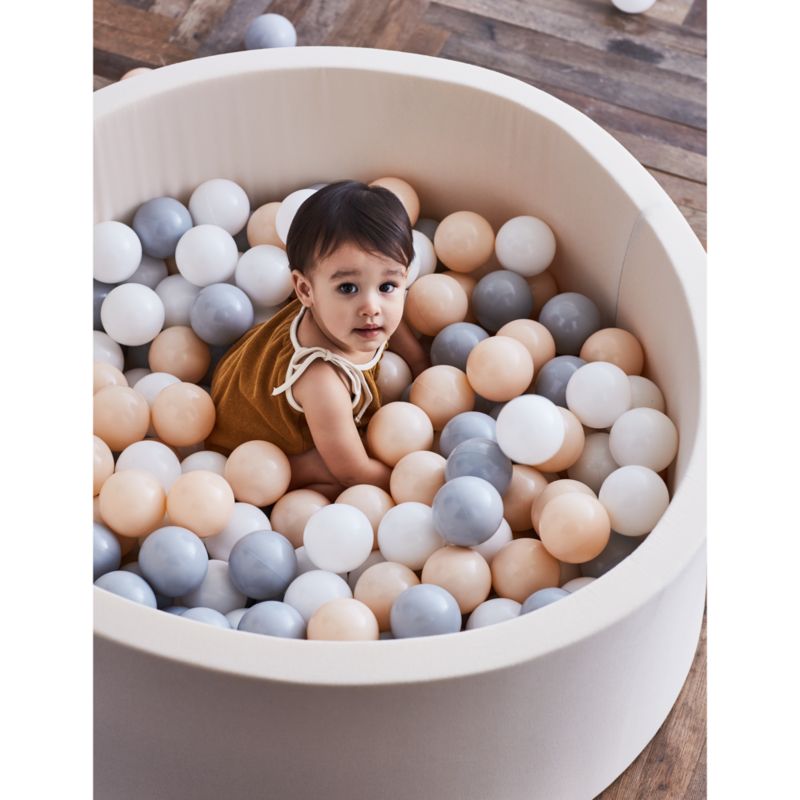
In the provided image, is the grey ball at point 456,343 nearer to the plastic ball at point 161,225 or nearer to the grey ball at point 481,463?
the grey ball at point 481,463

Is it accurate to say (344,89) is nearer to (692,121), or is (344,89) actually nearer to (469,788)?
(692,121)

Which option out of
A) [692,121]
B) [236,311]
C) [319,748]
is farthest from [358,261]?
Result: [692,121]

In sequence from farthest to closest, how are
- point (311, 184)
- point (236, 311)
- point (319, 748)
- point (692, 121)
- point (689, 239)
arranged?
point (692, 121), point (311, 184), point (236, 311), point (689, 239), point (319, 748)

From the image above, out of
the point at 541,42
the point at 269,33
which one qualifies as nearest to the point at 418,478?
the point at 269,33

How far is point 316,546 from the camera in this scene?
4.24 ft

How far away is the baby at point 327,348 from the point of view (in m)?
1.30

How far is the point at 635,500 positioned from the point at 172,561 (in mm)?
513

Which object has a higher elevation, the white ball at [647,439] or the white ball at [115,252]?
the white ball at [115,252]

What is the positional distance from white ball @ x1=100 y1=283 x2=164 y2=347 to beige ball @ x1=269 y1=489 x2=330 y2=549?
0.31 meters

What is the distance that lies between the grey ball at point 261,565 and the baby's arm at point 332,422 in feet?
0.48

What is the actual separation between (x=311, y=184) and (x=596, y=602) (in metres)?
0.85

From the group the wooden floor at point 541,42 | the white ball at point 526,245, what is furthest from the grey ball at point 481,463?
the wooden floor at point 541,42

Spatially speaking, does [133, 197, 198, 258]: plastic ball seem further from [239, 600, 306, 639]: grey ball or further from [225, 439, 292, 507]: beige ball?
[239, 600, 306, 639]: grey ball

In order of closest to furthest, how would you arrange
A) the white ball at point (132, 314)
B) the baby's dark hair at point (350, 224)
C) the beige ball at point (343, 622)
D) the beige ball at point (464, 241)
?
the beige ball at point (343, 622) → the baby's dark hair at point (350, 224) → the white ball at point (132, 314) → the beige ball at point (464, 241)
